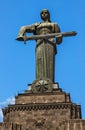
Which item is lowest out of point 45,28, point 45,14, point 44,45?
point 44,45

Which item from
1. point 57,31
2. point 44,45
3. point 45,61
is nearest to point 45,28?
point 57,31

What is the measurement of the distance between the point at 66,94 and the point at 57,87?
51.5 inches

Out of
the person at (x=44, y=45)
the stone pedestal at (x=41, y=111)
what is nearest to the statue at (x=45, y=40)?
the person at (x=44, y=45)

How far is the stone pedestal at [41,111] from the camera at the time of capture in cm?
3503

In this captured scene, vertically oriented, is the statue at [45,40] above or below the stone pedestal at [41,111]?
above

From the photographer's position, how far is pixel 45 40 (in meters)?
40.6

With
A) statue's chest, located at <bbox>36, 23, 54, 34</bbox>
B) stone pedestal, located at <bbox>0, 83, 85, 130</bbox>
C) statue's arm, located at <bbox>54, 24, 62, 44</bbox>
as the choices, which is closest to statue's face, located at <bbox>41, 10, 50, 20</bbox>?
statue's chest, located at <bbox>36, 23, 54, 34</bbox>

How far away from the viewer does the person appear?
39.6 metres

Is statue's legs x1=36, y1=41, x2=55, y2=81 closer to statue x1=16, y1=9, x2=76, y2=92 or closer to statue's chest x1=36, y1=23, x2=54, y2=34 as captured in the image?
statue x1=16, y1=9, x2=76, y2=92

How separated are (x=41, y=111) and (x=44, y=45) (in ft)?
24.0

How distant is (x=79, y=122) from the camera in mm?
32094

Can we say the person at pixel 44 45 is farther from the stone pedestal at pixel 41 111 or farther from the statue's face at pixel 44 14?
the stone pedestal at pixel 41 111

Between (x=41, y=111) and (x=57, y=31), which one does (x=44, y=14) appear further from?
(x=41, y=111)

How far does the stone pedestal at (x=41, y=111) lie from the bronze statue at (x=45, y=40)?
2.67 metres
